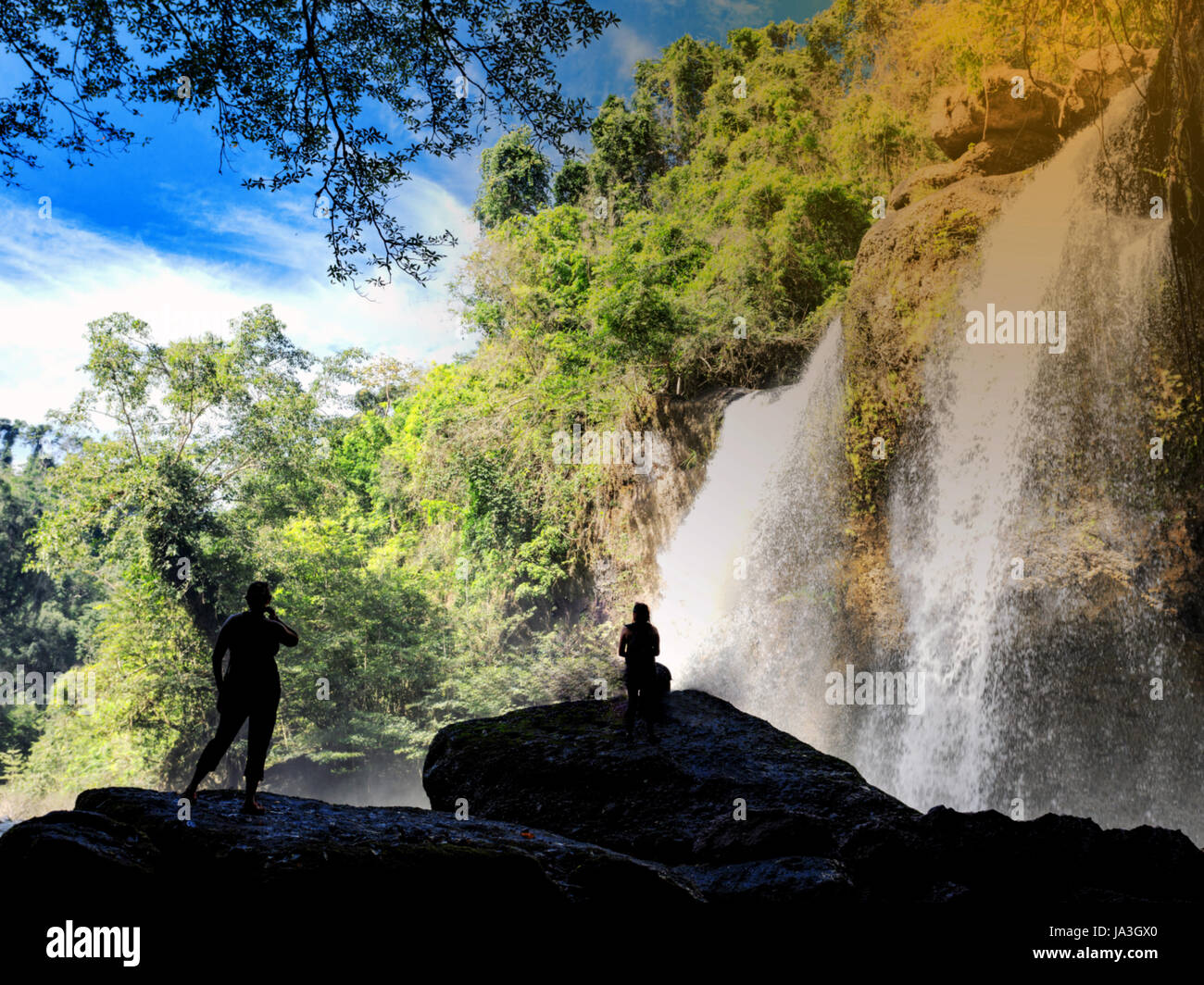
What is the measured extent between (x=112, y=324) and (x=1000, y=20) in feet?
82.2

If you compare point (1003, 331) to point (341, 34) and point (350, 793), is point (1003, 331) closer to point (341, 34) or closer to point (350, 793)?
point (341, 34)

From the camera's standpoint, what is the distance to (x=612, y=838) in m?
5.55

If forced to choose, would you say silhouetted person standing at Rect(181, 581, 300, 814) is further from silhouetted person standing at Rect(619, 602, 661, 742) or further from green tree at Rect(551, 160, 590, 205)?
green tree at Rect(551, 160, 590, 205)

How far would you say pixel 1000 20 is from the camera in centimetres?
1564

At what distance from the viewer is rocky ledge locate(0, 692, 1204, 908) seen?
2.98 metres

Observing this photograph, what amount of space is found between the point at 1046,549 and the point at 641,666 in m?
8.45

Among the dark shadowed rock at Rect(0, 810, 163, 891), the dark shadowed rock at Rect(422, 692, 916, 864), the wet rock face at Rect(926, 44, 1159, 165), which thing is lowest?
the dark shadowed rock at Rect(422, 692, 916, 864)

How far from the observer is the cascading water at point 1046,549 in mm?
10922

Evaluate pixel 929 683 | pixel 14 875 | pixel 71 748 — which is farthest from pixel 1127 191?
pixel 71 748

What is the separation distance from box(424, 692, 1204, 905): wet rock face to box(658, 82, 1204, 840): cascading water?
6506 mm

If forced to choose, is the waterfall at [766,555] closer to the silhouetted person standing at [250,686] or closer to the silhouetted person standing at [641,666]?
the silhouetted person standing at [641,666]

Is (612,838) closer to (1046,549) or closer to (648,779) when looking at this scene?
(648,779)

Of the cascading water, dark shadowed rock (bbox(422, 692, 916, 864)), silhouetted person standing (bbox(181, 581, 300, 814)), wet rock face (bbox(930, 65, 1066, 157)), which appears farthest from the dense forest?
silhouetted person standing (bbox(181, 581, 300, 814))

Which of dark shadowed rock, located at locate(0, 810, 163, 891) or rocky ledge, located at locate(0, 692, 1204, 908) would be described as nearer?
dark shadowed rock, located at locate(0, 810, 163, 891)
